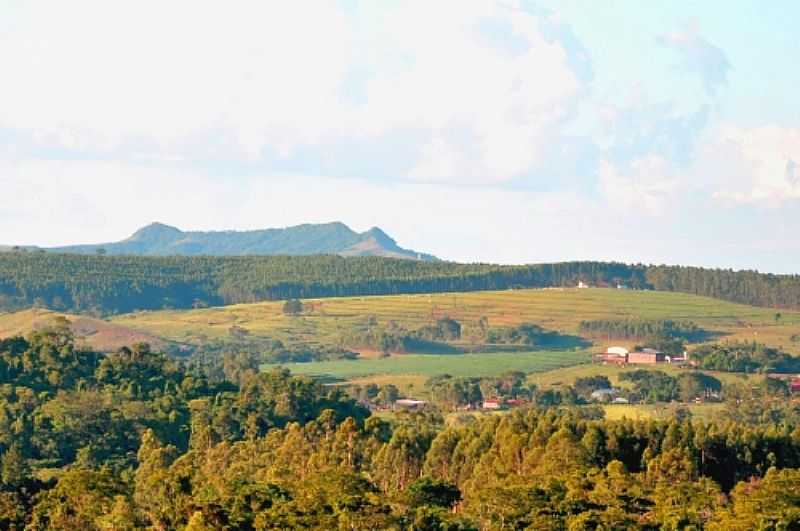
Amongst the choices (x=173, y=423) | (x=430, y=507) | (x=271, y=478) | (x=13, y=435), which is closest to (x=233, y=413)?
(x=173, y=423)

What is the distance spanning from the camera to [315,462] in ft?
447

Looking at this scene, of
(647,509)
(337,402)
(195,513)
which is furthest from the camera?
(337,402)

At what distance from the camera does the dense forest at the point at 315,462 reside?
110625 mm

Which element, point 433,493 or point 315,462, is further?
point 315,462

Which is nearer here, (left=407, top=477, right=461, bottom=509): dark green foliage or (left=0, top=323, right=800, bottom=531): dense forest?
(left=0, top=323, right=800, bottom=531): dense forest

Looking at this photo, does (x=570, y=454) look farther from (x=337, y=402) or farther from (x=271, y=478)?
(x=337, y=402)

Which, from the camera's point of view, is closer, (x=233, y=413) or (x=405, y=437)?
(x=405, y=437)

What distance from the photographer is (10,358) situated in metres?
184

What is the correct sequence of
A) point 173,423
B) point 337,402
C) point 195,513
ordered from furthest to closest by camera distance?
point 337,402 → point 173,423 → point 195,513

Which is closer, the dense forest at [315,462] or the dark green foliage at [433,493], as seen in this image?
the dense forest at [315,462]

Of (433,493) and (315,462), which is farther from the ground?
(433,493)

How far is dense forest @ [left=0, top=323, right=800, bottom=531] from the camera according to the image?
110625 millimetres

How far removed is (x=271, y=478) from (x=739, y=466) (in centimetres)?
3496

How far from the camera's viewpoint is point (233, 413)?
174625 millimetres
